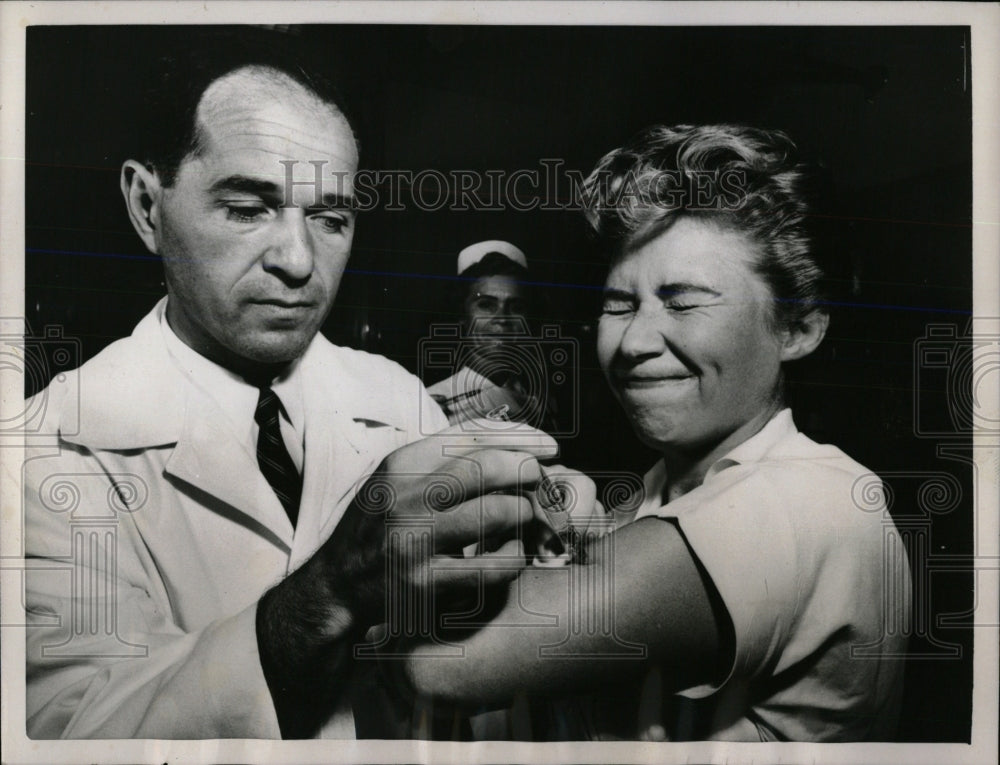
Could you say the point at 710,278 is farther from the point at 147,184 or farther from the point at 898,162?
the point at 147,184

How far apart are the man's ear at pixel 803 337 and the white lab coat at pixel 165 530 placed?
3.24 ft

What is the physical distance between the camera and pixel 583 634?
2336 mm

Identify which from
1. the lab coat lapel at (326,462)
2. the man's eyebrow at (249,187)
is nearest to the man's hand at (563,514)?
the lab coat lapel at (326,462)

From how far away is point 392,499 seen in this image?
235 cm

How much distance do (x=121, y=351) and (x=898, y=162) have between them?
7.40ft

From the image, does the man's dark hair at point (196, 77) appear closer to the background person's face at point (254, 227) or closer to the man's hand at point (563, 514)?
the background person's face at point (254, 227)

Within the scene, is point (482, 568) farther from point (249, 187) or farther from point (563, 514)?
point (249, 187)

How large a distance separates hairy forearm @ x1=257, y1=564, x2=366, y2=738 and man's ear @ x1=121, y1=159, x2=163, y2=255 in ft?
3.33

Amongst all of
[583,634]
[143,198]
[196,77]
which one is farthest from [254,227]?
[583,634]

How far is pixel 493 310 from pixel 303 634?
1.02m

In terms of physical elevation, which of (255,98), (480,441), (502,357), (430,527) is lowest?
(430,527)

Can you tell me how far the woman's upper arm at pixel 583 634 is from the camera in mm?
2312

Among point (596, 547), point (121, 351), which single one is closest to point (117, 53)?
point (121, 351)

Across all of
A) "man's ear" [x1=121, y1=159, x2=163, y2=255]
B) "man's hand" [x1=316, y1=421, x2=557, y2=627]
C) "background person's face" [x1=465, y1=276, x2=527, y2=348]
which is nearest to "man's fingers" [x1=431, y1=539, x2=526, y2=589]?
"man's hand" [x1=316, y1=421, x2=557, y2=627]
